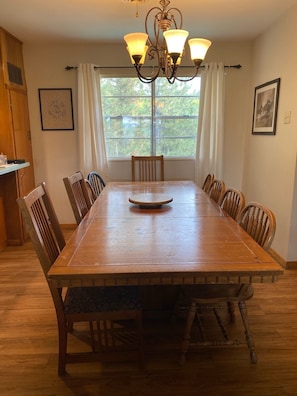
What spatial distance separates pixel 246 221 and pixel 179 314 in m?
0.84

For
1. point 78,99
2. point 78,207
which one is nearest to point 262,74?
point 78,99

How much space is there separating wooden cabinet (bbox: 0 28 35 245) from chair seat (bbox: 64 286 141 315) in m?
2.18

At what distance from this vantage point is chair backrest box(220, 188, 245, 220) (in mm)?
2000

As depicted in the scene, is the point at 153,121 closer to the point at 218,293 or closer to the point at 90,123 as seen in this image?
the point at 90,123

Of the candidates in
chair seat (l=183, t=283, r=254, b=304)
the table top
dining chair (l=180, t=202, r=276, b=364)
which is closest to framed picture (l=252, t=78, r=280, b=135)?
the table top

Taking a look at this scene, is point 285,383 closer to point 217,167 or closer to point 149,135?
point 217,167

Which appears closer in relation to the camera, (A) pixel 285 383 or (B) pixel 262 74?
(A) pixel 285 383

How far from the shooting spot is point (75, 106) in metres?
3.76

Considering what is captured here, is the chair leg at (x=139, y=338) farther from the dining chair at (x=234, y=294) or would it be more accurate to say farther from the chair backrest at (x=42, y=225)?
the chair backrest at (x=42, y=225)

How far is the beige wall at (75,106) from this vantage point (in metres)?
3.63

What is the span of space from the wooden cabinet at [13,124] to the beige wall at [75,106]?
8.4 inches

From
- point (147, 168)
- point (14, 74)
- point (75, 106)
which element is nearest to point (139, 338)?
point (147, 168)

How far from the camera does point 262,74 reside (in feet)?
10.9

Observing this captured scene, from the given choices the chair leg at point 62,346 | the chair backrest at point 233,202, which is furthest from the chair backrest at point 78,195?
the chair backrest at point 233,202
